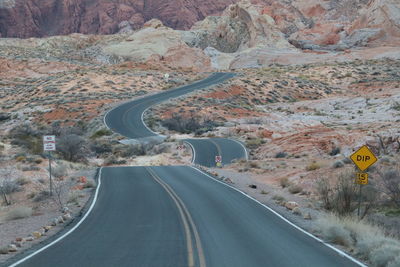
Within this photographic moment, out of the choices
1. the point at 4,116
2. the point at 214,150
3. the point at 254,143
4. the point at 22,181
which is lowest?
the point at 22,181

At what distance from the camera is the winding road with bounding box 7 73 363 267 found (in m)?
10.6

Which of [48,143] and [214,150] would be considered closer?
[48,143]

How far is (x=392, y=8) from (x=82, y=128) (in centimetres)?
8751

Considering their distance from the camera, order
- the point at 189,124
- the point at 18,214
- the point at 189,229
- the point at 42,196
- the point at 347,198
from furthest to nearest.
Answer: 1. the point at 189,124
2. the point at 42,196
3. the point at 18,214
4. the point at 347,198
5. the point at 189,229

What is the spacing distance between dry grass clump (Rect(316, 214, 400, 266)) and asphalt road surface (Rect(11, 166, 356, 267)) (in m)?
0.55

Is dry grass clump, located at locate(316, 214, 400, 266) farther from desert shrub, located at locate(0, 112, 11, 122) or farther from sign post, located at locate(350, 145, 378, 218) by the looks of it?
desert shrub, located at locate(0, 112, 11, 122)

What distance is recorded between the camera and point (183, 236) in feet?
42.9

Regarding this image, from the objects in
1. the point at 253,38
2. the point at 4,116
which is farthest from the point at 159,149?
the point at 253,38

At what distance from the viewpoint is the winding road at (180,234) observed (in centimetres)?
1065

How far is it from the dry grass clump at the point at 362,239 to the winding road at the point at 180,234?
1.49ft

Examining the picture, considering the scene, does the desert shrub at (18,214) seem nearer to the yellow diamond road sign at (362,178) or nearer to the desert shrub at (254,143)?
the yellow diamond road sign at (362,178)

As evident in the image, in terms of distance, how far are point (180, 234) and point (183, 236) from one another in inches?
11.6

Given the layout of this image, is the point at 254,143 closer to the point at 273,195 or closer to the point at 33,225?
the point at 273,195

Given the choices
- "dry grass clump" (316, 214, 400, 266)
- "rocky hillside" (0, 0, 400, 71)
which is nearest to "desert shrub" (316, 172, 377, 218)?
"dry grass clump" (316, 214, 400, 266)
